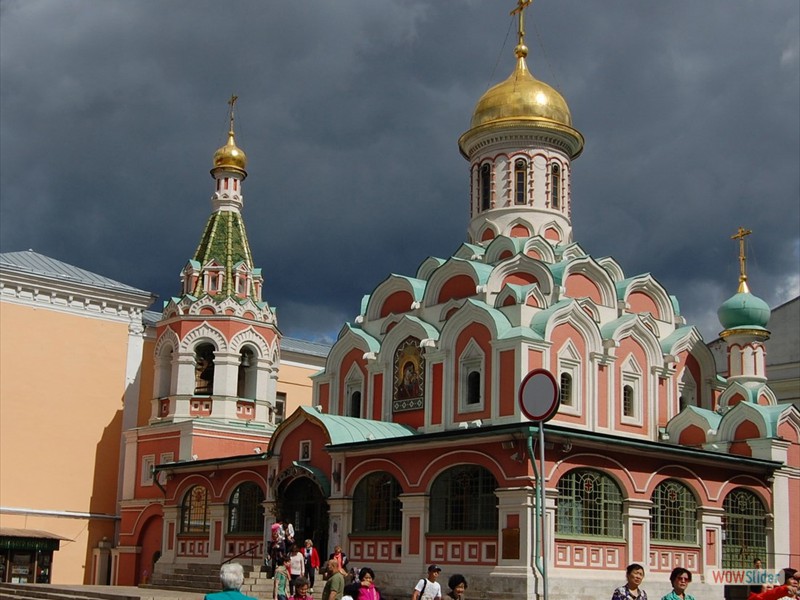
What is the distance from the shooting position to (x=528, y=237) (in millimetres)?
26375

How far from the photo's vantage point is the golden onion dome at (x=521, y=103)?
27172 mm

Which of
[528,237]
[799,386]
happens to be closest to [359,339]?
[528,237]

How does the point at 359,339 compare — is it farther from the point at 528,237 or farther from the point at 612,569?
the point at 612,569

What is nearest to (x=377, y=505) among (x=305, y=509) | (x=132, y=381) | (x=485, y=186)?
(x=305, y=509)

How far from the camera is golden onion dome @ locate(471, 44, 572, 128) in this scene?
27172 mm

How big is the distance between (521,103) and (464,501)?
11.3 metres

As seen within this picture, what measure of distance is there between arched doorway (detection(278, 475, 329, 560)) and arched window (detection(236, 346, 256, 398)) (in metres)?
6.79

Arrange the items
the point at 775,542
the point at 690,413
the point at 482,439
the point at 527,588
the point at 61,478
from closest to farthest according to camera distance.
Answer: the point at 527,588
the point at 482,439
the point at 775,542
the point at 690,413
the point at 61,478

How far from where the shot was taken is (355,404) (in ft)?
86.6

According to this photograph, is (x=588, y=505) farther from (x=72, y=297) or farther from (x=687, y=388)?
(x=72, y=297)

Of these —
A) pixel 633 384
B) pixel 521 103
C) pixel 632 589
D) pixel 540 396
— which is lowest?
pixel 632 589

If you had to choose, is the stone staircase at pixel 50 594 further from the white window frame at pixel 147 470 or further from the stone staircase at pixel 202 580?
the white window frame at pixel 147 470

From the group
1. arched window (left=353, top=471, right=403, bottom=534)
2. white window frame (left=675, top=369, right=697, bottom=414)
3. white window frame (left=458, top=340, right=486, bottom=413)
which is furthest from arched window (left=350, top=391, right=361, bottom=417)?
white window frame (left=675, top=369, right=697, bottom=414)

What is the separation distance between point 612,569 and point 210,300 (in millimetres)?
14287
